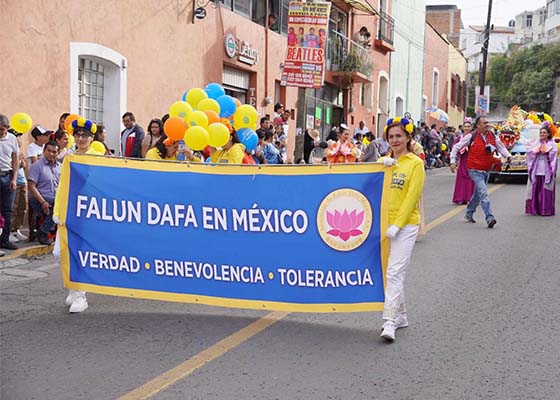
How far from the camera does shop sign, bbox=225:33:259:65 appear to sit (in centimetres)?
1816

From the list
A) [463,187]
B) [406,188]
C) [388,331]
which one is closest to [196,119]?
[406,188]

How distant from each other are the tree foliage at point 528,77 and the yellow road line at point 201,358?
65429 millimetres

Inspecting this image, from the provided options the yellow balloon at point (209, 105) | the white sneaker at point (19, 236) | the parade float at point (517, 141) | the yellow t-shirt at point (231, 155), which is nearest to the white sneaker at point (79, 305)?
the yellow t-shirt at point (231, 155)

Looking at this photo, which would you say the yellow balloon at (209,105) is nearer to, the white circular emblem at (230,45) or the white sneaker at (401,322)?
the white sneaker at (401,322)

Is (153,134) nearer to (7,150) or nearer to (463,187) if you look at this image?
(7,150)

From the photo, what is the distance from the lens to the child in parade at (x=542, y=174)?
13173 mm

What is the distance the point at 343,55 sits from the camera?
27109 mm

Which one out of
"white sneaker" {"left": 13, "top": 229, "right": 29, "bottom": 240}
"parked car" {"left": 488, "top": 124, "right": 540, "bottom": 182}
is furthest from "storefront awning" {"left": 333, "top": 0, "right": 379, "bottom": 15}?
"white sneaker" {"left": 13, "top": 229, "right": 29, "bottom": 240}

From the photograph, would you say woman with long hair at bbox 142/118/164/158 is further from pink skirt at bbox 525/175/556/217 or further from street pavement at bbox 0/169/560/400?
pink skirt at bbox 525/175/556/217

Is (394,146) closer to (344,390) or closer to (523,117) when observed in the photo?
(344,390)

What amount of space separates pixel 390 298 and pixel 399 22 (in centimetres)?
3226

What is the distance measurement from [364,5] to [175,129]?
2216 cm

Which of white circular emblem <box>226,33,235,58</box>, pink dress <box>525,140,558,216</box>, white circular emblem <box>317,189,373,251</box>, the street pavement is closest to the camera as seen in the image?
the street pavement

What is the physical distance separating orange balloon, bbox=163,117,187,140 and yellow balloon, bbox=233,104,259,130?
1591 millimetres
